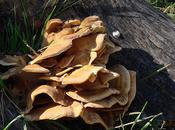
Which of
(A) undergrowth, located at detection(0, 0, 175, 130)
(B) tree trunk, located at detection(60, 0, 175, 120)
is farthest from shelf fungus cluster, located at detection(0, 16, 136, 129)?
(B) tree trunk, located at detection(60, 0, 175, 120)

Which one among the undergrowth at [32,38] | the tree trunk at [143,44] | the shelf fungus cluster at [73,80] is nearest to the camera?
the shelf fungus cluster at [73,80]

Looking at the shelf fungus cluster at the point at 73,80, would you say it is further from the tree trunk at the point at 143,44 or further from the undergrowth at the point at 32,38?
the tree trunk at the point at 143,44

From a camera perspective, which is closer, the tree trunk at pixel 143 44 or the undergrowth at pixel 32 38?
the undergrowth at pixel 32 38

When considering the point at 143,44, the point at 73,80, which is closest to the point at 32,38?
the point at 73,80

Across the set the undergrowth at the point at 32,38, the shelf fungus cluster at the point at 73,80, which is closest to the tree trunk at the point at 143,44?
the undergrowth at the point at 32,38

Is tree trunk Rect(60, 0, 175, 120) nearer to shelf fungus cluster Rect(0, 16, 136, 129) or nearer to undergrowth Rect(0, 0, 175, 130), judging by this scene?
undergrowth Rect(0, 0, 175, 130)

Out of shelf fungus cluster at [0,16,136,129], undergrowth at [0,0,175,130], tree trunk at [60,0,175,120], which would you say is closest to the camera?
shelf fungus cluster at [0,16,136,129]
